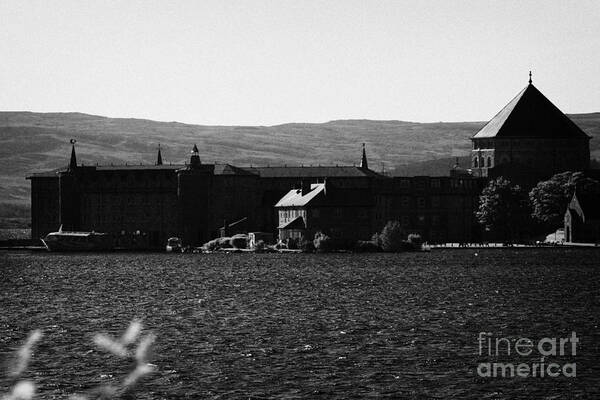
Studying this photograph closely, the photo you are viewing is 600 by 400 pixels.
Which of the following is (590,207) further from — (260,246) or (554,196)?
(260,246)

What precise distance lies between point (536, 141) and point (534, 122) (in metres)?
2.89

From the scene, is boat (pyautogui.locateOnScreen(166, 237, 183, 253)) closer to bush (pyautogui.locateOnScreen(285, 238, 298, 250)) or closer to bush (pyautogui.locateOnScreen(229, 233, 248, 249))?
bush (pyautogui.locateOnScreen(229, 233, 248, 249))

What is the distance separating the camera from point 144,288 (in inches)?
3907

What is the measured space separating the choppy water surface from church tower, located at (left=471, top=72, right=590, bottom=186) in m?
67.3

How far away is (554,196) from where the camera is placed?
176 meters

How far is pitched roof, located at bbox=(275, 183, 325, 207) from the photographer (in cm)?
17000

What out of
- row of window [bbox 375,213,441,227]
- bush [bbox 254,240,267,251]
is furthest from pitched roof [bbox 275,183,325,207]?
row of window [bbox 375,213,441,227]

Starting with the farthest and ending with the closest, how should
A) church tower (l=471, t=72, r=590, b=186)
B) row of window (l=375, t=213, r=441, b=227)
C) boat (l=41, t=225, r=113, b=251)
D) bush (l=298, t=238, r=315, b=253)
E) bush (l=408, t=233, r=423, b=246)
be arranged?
1. church tower (l=471, t=72, r=590, b=186)
2. boat (l=41, t=225, r=113, b=251)
3. row of window (l=375, t=213, r=441, b=227)
4. bush (l=408, t=233, r=423, b=246)
5. bush (l=298, t=238, r=315, b=253)

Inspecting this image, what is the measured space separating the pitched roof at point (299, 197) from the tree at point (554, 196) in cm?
2609

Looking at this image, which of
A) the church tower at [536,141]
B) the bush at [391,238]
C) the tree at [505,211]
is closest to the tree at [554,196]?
the tree at [505,211]

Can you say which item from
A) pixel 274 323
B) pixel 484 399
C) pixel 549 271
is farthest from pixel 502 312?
pixel 549 271

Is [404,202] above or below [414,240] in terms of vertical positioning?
above

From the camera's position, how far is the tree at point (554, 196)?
175 m

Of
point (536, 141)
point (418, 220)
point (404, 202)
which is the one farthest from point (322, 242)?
point (536, 141)
